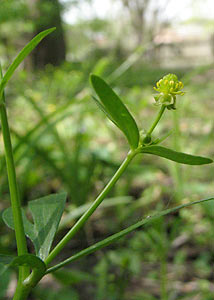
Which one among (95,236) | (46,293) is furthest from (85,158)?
(46,293)

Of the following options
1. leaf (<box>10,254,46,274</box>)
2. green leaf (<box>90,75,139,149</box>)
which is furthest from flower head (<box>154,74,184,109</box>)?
leaf (<box>10,254,46,274</box>)

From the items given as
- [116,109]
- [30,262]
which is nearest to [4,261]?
[30,262]

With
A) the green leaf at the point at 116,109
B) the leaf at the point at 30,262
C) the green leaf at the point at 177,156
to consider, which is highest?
the green leaf at the point at 116,109

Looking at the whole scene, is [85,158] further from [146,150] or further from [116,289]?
[146,150]

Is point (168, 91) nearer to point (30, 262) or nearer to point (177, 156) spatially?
point (177, 156)

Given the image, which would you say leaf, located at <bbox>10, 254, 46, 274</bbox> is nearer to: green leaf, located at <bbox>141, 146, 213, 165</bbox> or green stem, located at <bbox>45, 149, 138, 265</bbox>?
green stem, located at <bbox>45, 149, 138, 265</bbox>

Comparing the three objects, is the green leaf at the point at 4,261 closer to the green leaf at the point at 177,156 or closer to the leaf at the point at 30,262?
the leaf at the point at 30,262

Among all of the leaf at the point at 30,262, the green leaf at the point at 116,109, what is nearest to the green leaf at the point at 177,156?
the green leaf at the point at 116,109
